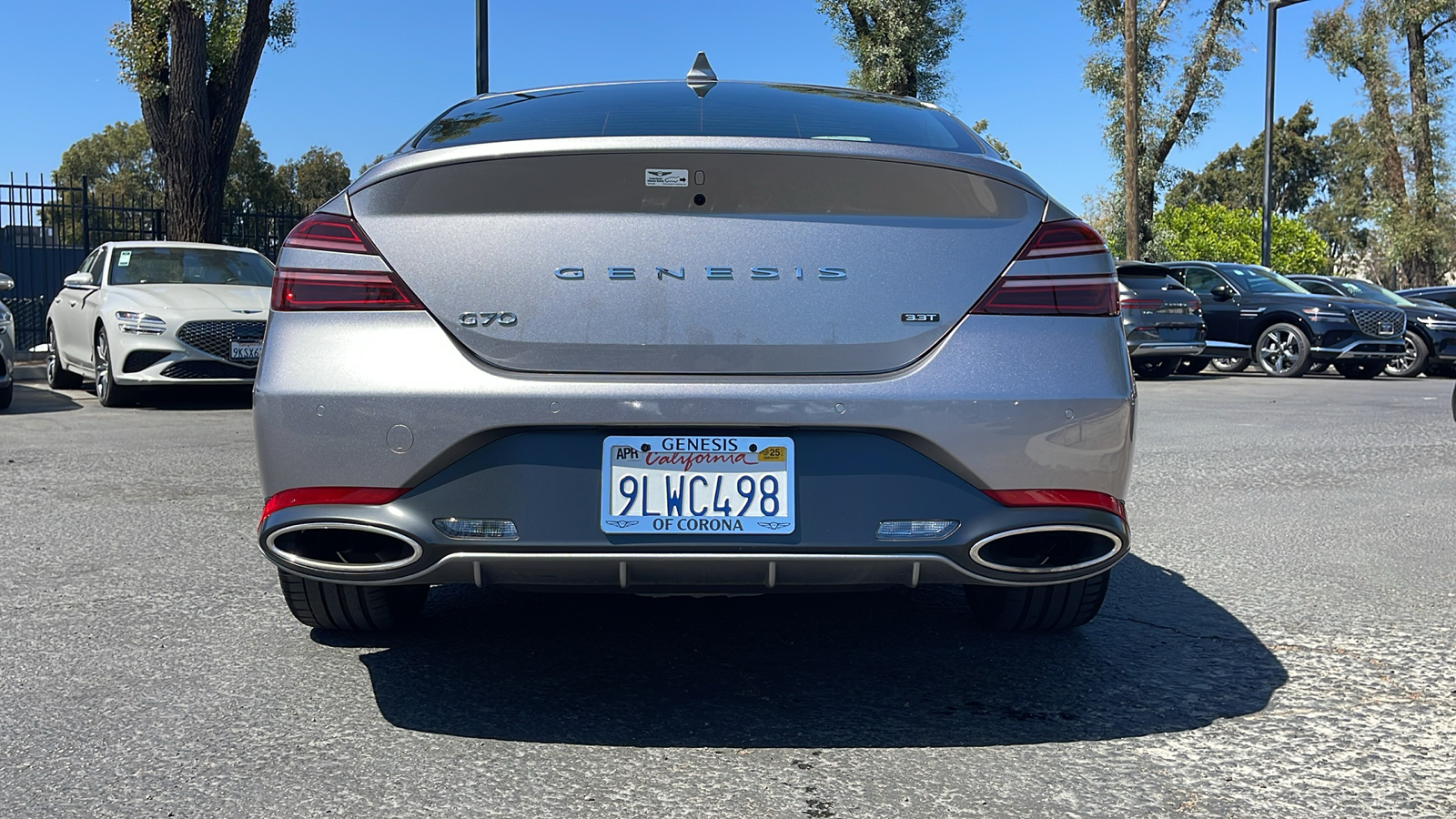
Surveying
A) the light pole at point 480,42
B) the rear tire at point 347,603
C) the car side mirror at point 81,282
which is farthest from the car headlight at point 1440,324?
the rear tire at point 347,603

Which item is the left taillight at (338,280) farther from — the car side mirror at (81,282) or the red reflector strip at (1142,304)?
the red reflector strip at (1142,304)

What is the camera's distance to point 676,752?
2904 mm

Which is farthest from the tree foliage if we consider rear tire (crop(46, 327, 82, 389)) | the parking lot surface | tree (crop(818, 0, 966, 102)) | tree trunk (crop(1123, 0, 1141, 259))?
the parking lot surface

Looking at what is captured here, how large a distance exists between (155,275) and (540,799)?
1107cm

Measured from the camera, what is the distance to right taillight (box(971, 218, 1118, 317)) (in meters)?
2.99

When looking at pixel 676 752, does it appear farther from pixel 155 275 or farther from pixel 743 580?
pixel 155 275

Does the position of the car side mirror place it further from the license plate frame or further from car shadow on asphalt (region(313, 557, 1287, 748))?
car shadow on asphalt (region(313, 557, 1287, 748))

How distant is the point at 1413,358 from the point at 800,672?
60.3ft

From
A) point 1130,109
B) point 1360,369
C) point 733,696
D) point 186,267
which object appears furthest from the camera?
point 1130,109

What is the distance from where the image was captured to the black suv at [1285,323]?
17.9 metres

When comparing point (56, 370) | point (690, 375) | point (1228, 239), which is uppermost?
point (1228, 239)

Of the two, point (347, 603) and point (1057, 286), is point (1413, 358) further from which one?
point (347, 603)

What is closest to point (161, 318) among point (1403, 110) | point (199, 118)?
point (199, 118)

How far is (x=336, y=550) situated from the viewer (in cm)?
309
